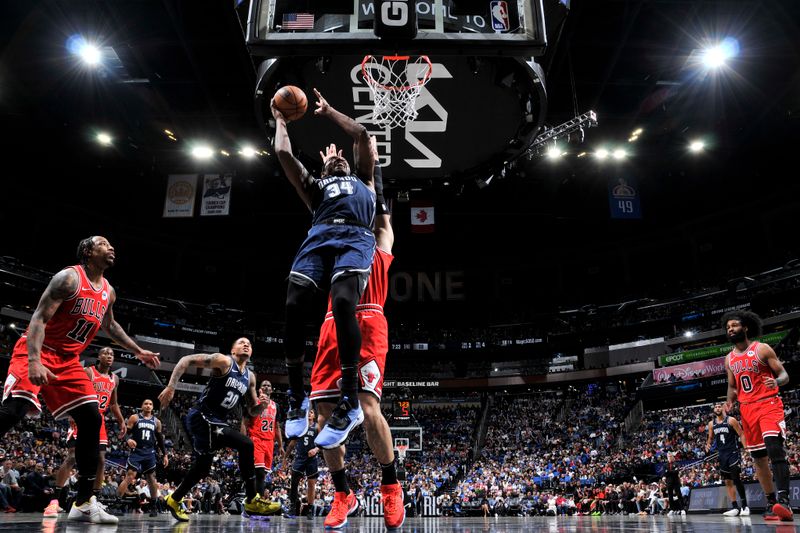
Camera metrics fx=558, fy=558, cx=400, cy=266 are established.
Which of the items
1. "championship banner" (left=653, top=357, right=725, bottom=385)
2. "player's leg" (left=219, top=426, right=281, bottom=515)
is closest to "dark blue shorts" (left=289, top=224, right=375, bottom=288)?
"player's leg" (left=219, top=426, right=281, bottom=515)

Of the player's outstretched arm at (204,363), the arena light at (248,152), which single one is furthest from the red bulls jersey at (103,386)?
the arena light at (248,152)

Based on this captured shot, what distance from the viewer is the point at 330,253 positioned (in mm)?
3521

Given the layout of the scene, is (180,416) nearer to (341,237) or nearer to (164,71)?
(164,71)

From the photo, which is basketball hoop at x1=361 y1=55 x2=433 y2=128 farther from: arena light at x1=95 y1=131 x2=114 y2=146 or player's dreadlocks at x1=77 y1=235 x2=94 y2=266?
arena light at x1=95 y1=131 x2=114 y2=146

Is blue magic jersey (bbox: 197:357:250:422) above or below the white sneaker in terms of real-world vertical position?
above

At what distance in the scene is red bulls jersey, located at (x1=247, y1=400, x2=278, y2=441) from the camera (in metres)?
10.1

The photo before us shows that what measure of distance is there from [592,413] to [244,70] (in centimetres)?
2419

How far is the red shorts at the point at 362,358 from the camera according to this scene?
371 cm

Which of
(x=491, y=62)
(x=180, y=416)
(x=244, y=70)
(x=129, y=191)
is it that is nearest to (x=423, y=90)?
(x=491, y=62)

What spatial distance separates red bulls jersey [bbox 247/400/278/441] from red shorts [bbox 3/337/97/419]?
221 inches

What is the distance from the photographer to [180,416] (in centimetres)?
2797

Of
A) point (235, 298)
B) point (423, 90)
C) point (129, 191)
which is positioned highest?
point (129, 191)

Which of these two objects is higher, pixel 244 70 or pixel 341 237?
pixel 244 70

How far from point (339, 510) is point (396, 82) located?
21.0 ft
